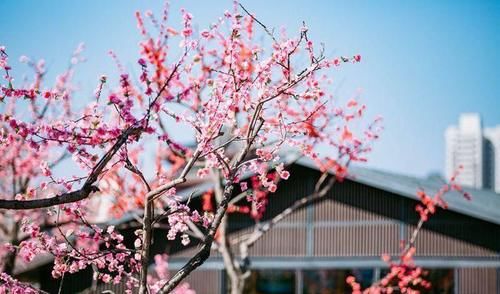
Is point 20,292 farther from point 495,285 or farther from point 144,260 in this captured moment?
point 495,285

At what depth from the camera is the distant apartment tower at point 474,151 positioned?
122 m

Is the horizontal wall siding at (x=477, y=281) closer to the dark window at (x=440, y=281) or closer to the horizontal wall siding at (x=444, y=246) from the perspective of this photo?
the dark window at (x=440, y=281)

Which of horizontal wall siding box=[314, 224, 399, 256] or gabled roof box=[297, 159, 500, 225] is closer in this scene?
gabled roof box=[297, 159, 500, 225]

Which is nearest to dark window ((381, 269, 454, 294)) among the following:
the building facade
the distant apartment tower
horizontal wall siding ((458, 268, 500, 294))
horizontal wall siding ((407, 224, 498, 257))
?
the building facade

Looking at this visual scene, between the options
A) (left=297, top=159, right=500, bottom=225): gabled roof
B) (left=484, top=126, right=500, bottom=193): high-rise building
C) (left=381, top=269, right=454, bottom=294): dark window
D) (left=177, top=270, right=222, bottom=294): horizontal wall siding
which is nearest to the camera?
(left=297, top=159, right=500, bottom=225): gabled roof

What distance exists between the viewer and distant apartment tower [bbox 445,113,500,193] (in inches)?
4820

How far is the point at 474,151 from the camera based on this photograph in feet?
437

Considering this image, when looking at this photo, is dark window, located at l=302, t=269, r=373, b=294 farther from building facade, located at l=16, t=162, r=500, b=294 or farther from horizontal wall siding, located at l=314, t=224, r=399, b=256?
horizontal wall siding, located at l=314, t=224, r=399, b=256

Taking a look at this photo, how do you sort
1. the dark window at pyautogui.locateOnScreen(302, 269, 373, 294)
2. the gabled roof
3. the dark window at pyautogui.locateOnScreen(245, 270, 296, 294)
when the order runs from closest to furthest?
the gabled roof, the dark window at pyautogui.locateOnScreen(302, 269, 373, 294), the dark window at pyautogui.locateOnScreen(245, 270, 296, 294)

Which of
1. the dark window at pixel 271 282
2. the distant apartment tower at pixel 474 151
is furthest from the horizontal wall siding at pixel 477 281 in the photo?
the distant apartment tower at pixel 474 151

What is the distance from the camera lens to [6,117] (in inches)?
180

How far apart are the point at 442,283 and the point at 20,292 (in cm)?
814

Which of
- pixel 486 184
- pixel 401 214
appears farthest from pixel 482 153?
pixel 401 214

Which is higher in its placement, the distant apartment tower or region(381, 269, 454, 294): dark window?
the distant apartment tower
